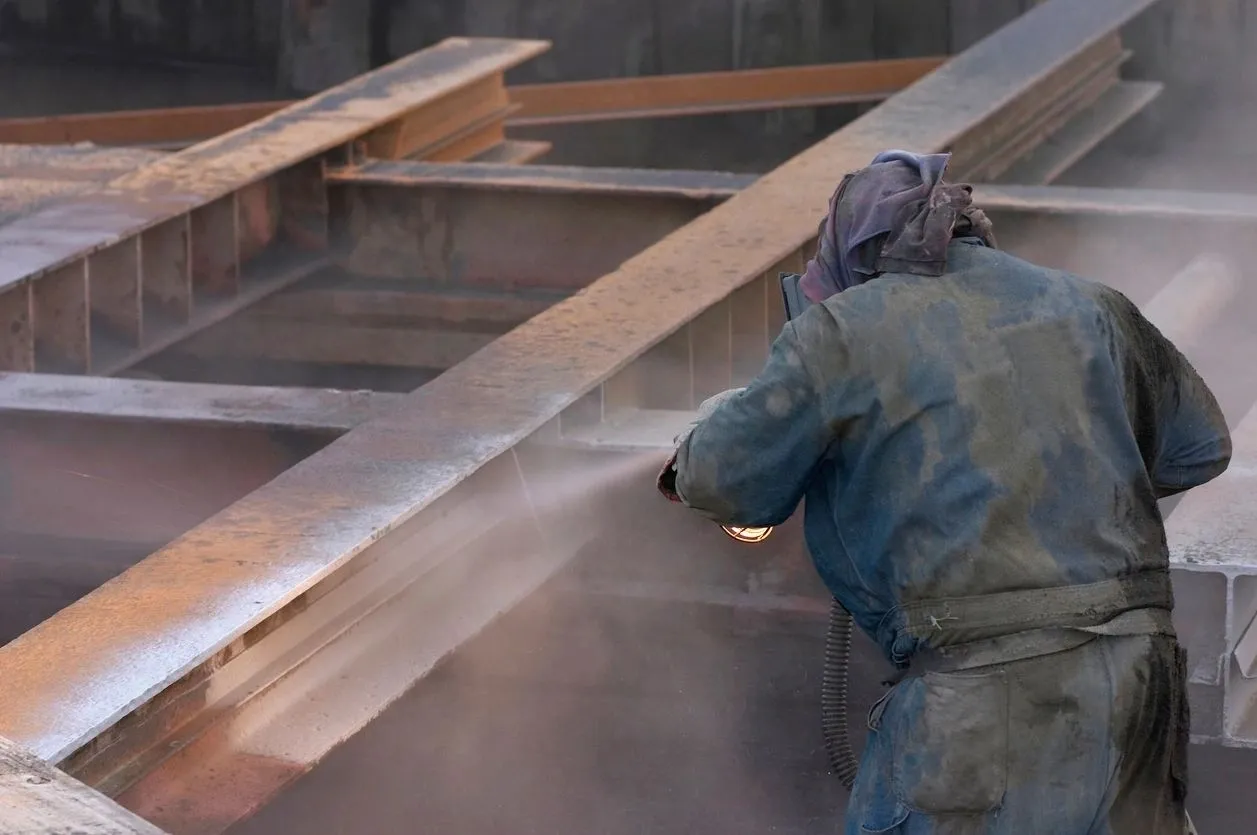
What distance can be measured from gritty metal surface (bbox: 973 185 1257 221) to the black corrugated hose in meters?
3.54

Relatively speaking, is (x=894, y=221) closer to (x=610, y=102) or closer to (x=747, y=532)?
(x=747, y=532)

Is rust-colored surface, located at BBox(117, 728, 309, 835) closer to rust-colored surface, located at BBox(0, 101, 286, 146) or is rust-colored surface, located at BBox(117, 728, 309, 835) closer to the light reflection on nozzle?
the light reflection on nozzle

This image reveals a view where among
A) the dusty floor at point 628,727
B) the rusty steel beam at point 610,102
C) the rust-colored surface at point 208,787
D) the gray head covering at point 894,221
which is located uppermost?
the gray head covering at point 894,221

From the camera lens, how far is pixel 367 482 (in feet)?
12.1

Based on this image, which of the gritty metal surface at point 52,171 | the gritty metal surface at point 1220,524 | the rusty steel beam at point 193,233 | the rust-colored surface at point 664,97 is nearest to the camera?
the gritty metal surface at point 1220,524

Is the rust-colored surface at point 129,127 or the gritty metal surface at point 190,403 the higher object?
the rust-colored surface at point 129,127

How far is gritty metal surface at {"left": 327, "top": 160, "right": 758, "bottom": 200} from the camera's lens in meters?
6.76

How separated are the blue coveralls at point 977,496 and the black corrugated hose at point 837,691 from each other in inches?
15.8

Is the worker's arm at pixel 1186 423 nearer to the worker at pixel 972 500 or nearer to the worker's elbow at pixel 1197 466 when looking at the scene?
the worker's elbow at pixel 1197 466

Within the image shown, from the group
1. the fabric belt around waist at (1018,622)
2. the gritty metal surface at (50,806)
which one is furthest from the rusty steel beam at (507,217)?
the gritty metal surface at (50,806)

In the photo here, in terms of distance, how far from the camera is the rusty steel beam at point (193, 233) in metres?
5.53

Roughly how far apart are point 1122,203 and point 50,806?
15.9 ft

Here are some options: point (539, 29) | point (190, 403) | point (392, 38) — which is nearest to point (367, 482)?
point (190, 403)

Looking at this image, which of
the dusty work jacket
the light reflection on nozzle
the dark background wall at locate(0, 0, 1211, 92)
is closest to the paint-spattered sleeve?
the dusty work jacket
